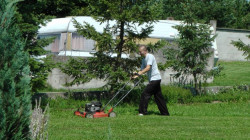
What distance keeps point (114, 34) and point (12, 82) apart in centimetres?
1044

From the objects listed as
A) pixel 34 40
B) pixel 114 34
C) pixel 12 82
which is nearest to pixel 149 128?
pixel 12 82

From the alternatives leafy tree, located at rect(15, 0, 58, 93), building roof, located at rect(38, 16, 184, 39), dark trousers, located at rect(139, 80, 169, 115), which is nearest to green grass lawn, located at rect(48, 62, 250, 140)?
dark trousers, located at rect(139, 80, 169, 115)

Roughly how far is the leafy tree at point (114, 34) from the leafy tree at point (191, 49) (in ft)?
7.42

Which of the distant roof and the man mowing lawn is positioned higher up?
the distant roof

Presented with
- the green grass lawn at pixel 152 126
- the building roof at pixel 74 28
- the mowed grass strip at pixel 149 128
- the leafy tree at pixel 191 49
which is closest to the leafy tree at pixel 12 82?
the green grass lawn at pixel 152 126

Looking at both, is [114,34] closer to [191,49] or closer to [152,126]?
[191,49]

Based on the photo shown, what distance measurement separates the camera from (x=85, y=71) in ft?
46.8

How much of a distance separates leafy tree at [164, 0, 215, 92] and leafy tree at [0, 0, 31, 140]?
11966 mm

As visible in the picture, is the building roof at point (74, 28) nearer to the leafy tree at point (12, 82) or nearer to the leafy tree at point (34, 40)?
the leafy tree at point (34, 40)

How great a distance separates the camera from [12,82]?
4070 millimetres

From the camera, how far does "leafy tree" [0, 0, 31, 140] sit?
13.2 feet

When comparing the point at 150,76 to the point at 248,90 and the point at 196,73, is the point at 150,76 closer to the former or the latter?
the point at 196,73

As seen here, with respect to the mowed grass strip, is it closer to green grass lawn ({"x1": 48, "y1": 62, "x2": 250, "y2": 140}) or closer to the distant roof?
green grass lawn ({"x1": 48, "y1": 62, "x2": 250, "y2": 140})

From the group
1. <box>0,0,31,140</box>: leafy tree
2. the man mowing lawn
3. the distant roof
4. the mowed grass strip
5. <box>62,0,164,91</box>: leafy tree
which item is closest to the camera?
<box>0,0,31,140</box>: leafy tree
